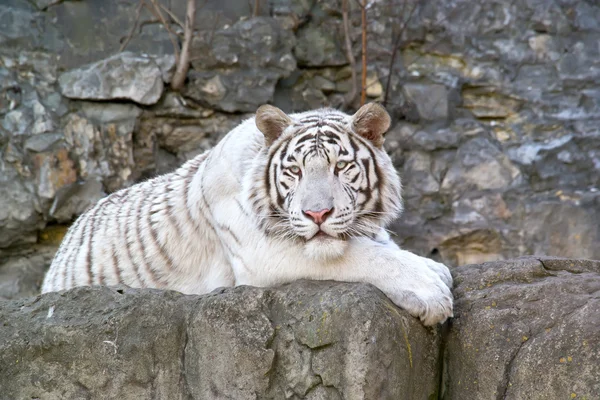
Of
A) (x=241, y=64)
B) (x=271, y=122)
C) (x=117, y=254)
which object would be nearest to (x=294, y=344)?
(x=271, y=122)

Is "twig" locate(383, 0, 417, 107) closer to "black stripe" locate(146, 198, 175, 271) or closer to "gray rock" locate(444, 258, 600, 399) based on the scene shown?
"black stripe" locate(146, 198, 175, 271)

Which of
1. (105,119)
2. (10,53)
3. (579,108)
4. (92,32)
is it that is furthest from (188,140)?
(579,108)

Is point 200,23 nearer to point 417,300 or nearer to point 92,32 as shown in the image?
point 92,32

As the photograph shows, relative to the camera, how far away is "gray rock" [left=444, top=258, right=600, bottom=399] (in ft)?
7.89

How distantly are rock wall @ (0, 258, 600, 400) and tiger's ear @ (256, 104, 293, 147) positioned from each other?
2.30ft

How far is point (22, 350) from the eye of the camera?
2658 millimetres

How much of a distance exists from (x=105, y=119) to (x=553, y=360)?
14.0 ft

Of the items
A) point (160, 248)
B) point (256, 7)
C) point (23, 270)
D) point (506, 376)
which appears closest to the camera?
point (506, 376)

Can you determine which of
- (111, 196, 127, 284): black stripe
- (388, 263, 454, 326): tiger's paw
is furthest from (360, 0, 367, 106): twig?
(388, 263, 454, 326): tiger's paw

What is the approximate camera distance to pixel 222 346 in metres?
2.58

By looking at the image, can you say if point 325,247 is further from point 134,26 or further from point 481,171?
point 134,26

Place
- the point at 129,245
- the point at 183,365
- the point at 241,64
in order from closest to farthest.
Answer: the point at 183,365 → the point at 129,245 → the point at 241,64

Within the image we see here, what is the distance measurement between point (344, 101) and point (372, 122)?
3127mm

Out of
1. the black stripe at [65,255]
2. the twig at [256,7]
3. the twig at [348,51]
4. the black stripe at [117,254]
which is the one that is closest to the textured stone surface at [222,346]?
the black stripe at [117,254]
